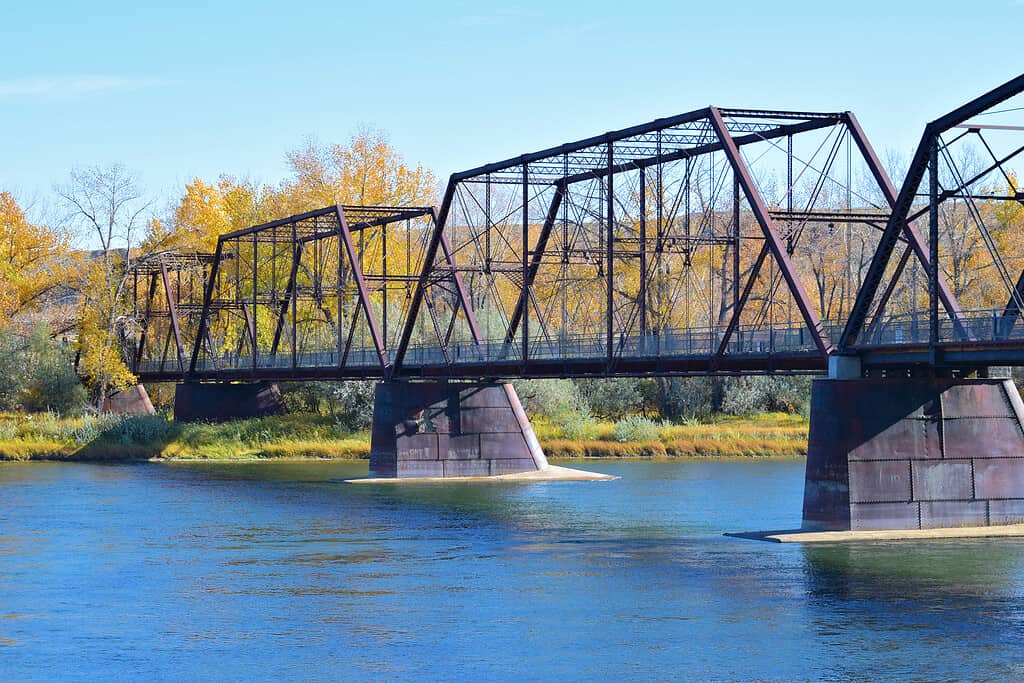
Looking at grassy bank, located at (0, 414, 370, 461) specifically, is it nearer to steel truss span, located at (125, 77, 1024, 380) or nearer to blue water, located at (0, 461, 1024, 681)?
steel truss span, located at (125, 77, 1024, 380)

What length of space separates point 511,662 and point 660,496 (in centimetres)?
3045

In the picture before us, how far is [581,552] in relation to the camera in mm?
43188

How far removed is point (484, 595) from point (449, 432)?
33451 millimetres

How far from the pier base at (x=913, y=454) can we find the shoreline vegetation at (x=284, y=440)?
119 ft

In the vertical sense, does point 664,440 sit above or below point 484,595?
above

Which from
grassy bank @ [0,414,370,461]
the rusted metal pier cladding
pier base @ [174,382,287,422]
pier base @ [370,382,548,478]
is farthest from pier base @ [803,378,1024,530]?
pier base @ [174,382,287,422]

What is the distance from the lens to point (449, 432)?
228 ft

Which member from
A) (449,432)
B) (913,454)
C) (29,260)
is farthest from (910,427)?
(29,260)

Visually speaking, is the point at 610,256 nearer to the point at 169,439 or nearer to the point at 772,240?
the point at 772,240

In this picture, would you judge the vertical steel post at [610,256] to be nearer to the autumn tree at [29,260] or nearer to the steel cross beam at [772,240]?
the steel cross beam at [772,240]

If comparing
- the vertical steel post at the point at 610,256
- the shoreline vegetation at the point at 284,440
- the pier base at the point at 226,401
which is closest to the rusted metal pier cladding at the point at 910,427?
the vertical steel post at the point at 610,256

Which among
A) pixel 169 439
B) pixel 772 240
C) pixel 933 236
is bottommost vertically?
pixel 169 439

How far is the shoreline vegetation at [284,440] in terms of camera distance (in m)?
81.1

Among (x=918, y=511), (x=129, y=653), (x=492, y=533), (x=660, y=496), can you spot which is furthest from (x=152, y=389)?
(x=129, y=653)
